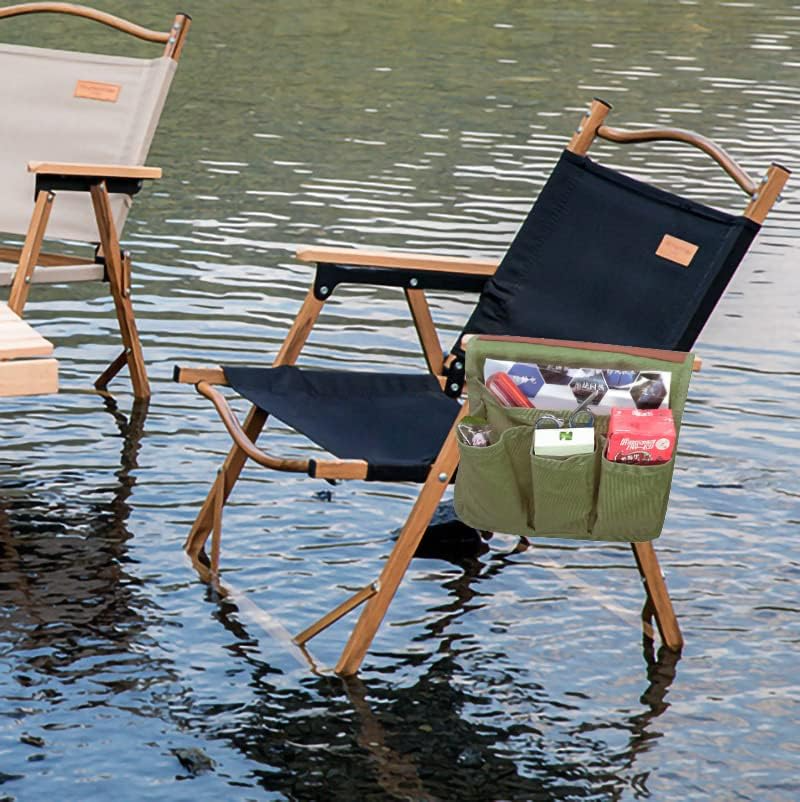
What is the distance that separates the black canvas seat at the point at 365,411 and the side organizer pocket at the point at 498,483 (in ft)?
0.38

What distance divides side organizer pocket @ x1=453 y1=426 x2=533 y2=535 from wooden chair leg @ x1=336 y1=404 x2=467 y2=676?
2.0 inches

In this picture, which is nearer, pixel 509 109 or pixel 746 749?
pixel 746 749

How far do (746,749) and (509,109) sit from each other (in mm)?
10035

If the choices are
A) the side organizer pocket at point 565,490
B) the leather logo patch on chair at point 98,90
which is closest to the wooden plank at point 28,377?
the side organizer pocket at point 565,490

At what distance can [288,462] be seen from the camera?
366cm

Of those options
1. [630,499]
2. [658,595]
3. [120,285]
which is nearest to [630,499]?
[630,499]

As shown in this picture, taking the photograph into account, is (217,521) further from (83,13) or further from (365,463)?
(83,13)

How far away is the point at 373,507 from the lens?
4891 mm

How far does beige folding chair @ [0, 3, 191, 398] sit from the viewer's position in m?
5.60

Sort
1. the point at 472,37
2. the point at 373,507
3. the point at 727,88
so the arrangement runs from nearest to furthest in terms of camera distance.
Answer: the point at 373,507, the point at 727,88, the point at 472,37

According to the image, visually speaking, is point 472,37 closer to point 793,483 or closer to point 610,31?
point 610,31

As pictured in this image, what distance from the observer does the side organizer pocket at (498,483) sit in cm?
359

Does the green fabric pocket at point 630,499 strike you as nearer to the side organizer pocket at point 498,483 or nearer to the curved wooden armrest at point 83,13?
the side organizer pocket at point 498,483

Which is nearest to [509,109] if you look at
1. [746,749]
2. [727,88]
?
[727,88]
